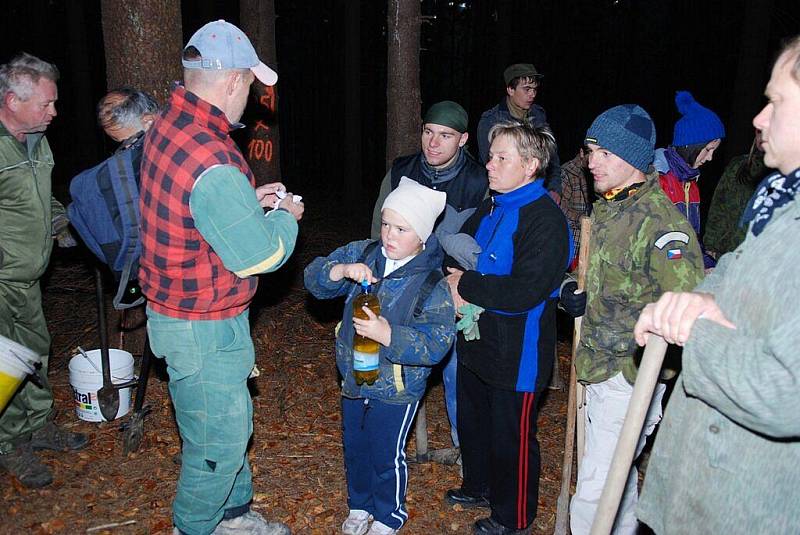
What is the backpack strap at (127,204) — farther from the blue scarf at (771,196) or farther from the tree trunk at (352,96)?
the tree trunk at (352,96)

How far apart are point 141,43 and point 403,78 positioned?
2643 mm

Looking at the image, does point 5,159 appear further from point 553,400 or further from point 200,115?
point 553,400

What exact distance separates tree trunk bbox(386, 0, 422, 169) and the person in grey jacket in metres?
4.95

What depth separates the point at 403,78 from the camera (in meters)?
6.65

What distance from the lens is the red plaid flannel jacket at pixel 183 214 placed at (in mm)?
2959

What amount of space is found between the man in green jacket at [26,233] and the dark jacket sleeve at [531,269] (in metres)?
3.19

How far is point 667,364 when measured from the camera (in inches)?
136

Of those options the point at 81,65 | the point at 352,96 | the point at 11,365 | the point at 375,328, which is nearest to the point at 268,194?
the point at 375,328

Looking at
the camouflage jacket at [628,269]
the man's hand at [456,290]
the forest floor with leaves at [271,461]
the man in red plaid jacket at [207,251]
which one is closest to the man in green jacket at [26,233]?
→ the forest floor with leaves at [271,461]

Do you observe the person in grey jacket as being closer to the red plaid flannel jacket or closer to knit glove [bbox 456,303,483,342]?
knit glove [bbox 456,303,483,342]

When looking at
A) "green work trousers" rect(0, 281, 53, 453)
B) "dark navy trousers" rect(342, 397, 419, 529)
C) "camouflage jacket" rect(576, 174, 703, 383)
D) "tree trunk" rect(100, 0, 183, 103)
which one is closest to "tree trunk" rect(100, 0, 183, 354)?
"tree trunk" rect(100, 0, 183, 103)

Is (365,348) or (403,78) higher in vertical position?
(403,78)

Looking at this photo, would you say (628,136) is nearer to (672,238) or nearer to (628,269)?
(672,238)

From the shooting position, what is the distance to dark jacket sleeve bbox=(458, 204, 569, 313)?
3.50 m
